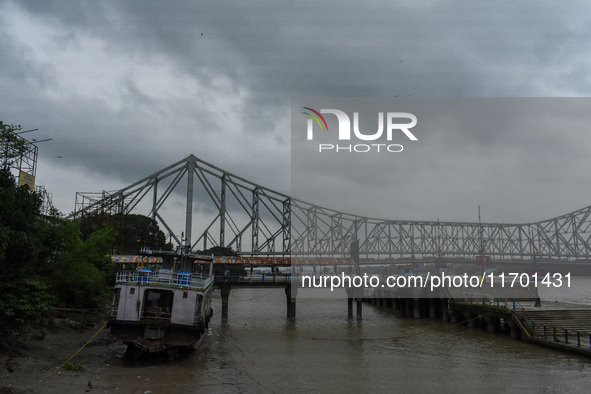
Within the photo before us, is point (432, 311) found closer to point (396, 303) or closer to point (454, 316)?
point (454, 316)

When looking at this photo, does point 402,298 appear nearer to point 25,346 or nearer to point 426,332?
point 426,332

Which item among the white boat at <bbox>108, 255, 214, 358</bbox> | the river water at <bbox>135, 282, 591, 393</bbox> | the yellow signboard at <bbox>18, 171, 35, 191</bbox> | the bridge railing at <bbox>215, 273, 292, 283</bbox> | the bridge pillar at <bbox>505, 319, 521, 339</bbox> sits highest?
the yellow signboard at <bbox>18, 171, 35, 191</bbox>

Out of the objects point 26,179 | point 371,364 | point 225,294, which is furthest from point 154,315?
point 225,294

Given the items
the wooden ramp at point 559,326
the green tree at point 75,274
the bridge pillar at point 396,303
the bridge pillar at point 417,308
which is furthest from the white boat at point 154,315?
the bridge pillar at point 396,303

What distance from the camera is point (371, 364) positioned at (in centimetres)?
2386

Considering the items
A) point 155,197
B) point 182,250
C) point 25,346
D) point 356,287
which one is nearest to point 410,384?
point 182,250

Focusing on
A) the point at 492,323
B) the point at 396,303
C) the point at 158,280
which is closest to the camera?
the point at 158,280

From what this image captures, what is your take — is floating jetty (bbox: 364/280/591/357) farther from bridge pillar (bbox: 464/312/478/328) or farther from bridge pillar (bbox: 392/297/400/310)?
bridge pillar (bbox: 392/297/400/310)

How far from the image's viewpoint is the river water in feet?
63.4

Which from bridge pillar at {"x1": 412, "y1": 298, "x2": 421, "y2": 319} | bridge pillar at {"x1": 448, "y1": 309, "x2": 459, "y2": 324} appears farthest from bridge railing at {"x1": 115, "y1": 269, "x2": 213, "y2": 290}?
bridge pillar at {"x1": 412, "y1": 298, "x2": 421, "y2": 319}

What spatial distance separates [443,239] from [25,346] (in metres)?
181

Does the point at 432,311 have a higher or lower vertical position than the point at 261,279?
lower

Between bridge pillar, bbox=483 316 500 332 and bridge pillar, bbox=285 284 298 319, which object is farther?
bridge pillar, bbox=285 284 298 319

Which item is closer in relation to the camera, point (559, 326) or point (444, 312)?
point (559, 326)
